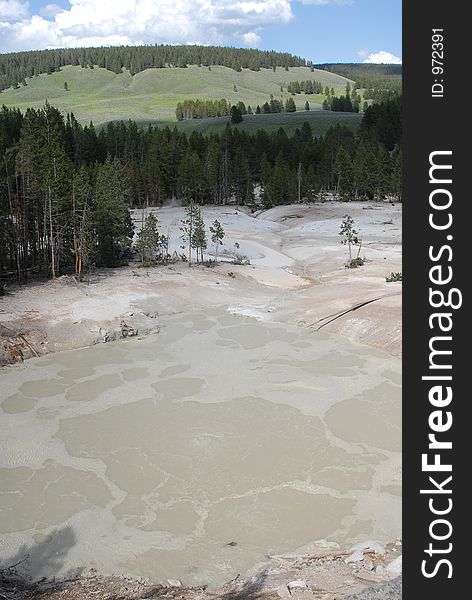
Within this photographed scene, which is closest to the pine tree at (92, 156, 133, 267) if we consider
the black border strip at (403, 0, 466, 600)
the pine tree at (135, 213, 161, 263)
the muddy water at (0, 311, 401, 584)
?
the pine tree at (135, 213, 161, 263)

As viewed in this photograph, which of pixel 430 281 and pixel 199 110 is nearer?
pixel 430 281

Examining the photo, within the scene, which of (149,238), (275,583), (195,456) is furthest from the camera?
(149,238)

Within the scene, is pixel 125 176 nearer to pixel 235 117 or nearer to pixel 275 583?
pixel 275 583

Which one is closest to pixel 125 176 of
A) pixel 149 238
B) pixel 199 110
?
pixel 149 238

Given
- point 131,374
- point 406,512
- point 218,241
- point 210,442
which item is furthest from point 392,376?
point 218,241

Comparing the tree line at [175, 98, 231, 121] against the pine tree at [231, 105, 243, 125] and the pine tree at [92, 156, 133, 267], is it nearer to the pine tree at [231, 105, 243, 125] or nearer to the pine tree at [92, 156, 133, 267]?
the pine tree at [231, 105, 243, 125]

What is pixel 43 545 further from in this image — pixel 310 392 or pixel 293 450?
pixel 310 392
